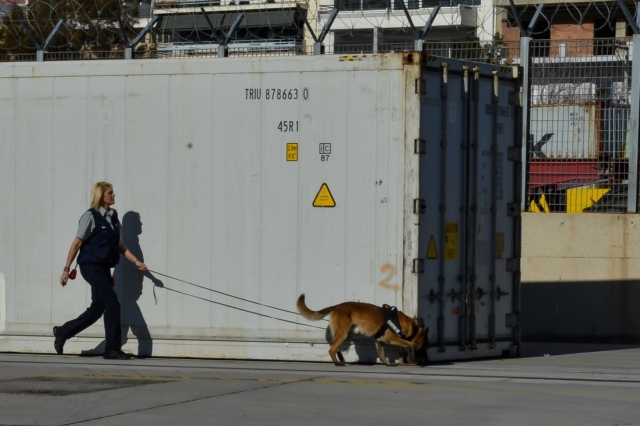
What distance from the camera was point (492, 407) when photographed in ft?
27.0

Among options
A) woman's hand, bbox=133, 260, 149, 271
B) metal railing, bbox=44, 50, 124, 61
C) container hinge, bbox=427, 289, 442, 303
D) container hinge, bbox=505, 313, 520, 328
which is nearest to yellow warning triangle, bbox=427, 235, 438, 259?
container hinge, bbox=427, 289, 442, 303

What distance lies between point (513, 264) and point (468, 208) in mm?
950

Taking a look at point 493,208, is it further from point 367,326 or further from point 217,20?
point 217,20

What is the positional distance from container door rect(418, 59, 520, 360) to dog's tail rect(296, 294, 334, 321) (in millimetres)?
881

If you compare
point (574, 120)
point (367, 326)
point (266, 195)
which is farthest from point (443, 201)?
point (574, 120)

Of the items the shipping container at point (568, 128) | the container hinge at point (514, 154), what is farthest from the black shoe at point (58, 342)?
the shipping container at point (568, 128)

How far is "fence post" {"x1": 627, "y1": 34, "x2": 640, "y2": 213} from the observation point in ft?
46.2

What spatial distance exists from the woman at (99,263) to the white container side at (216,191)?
340 mm

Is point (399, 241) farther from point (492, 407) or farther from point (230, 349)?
point (492, 407)

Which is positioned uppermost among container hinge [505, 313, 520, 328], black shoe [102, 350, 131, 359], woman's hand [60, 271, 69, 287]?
woman's hand [60, 271, 69, 287]

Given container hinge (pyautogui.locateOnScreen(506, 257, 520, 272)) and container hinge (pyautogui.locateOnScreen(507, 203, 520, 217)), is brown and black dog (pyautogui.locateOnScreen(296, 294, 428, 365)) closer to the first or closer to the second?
container hinge (pyautogui.locateOnScreen(506, 257, 520, 272))

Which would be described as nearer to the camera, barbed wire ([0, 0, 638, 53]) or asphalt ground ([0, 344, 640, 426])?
asphalt ground ([0, 344, 640, 426])

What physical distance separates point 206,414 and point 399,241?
347cm

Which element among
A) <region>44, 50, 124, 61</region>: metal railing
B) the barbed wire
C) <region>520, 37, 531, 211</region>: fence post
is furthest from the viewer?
the barbed wire
